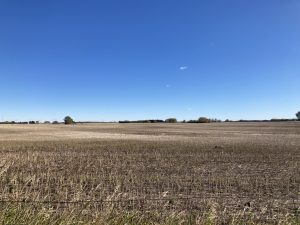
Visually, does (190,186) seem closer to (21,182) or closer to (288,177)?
(288,177)

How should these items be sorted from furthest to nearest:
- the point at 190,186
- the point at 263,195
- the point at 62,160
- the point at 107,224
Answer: the point at 62,160
the point at 190,186
the point at 263,195
the point at 107,224

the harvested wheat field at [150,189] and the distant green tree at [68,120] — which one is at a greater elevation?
the distant green tree at [68,120]

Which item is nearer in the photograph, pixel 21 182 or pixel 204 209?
pixel 204 209

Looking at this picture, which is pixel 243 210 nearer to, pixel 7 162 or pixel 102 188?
pixel 102 188

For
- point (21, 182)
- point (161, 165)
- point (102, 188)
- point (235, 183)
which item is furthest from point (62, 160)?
point (235, 183)

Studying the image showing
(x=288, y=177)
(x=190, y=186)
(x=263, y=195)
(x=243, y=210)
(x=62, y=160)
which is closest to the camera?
(x=243, y=210)

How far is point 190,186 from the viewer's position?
58.0 feet

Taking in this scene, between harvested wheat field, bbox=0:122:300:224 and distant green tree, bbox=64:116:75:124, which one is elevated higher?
distant green tree, bbox=64:116:75:124

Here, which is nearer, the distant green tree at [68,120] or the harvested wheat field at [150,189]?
the harvested wheat field at [150,189]

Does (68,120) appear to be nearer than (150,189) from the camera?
No

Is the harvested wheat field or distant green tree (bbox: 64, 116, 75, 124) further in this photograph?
distant green tree (bbox: 64, 116, 75, 124)

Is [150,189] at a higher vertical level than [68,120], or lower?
lower

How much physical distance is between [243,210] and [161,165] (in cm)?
1160

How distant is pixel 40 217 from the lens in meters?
9.04
